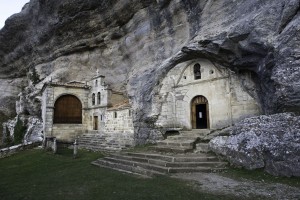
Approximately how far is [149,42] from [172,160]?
36.7 feet

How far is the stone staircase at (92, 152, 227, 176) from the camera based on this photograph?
26.0ft

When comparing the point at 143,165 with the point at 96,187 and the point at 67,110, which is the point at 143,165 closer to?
the point at 96,187

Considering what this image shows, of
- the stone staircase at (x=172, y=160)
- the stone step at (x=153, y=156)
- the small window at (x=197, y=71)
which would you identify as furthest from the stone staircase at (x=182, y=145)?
the small window at (x=197, y=71)

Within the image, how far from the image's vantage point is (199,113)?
47.9 feet

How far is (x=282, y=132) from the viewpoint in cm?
703

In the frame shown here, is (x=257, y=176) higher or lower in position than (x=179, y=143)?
lower

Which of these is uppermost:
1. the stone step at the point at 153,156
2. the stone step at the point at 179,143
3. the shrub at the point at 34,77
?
the shrub at the point at 34,77

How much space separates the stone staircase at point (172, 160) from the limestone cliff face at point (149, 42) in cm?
330

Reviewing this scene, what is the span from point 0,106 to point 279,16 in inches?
1476

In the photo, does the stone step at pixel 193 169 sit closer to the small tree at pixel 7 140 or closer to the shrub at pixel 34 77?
the small tree at pixel 7 140

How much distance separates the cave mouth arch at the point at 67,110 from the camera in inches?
864

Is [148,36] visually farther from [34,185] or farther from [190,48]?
[34,185]

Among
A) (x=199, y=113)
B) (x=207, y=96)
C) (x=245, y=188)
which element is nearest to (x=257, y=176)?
(x=245, y=188)

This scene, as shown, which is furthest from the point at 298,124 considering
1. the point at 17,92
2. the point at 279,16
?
the point at 17,92
